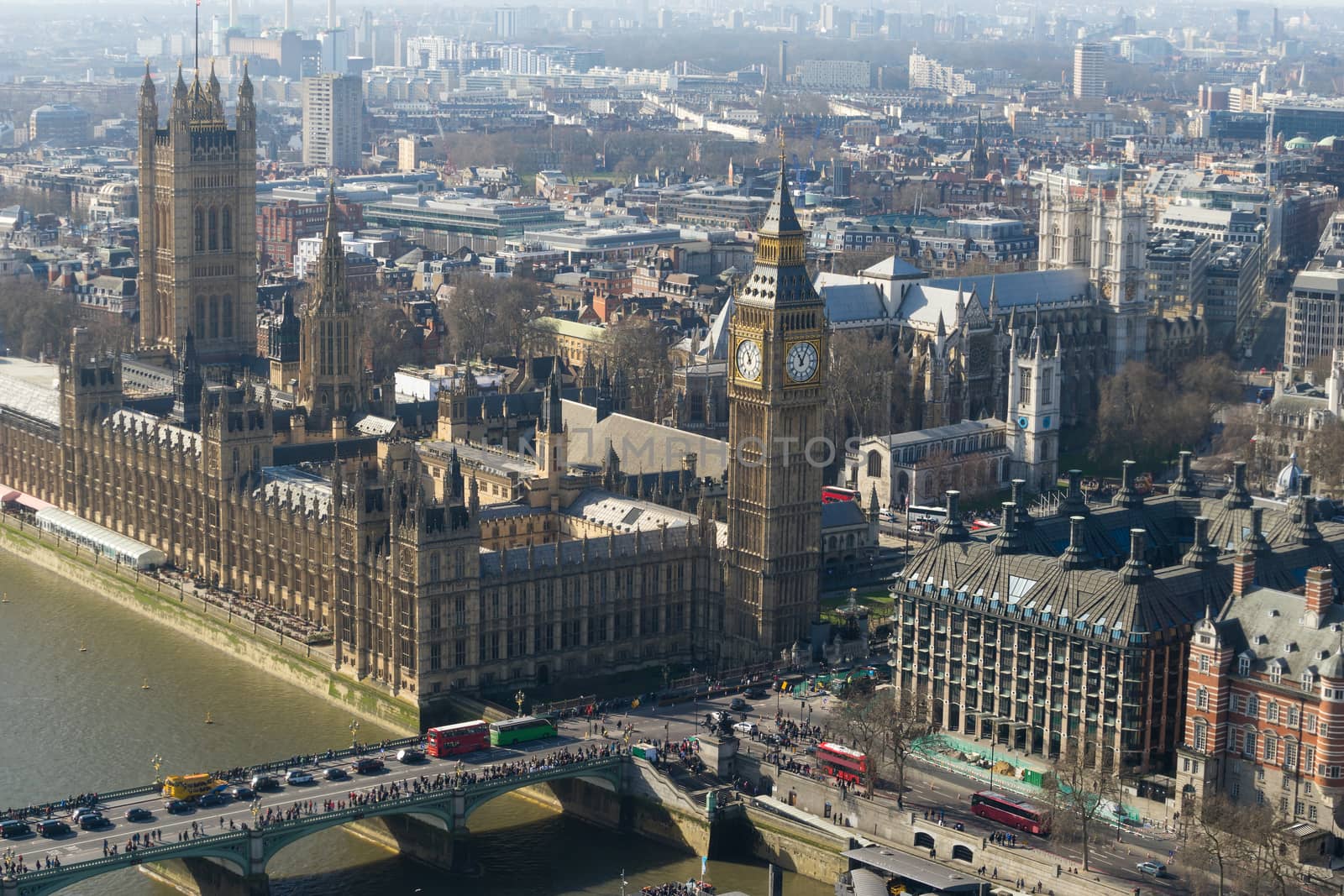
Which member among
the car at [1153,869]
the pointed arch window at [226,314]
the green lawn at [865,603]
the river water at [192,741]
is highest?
the pointed arch window at [226,314]

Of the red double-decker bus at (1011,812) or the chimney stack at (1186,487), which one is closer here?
the red double-decker bus at (1011,812)

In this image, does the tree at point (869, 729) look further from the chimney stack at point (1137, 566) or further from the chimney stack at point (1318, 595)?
the chimney stack at point (1318, 595)

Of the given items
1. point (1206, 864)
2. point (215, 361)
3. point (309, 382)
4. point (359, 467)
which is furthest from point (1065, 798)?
point (215, 361)

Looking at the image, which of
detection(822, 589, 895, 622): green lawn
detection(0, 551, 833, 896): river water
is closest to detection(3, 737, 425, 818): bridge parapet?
detection(0, 551, 833, 896): river water

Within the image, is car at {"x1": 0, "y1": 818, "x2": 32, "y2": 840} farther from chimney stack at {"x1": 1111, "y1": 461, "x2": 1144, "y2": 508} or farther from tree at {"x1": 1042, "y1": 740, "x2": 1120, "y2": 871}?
chimney stack at {"x1": 1111, "y1": 461, "x2": 1144, "y2": 508}

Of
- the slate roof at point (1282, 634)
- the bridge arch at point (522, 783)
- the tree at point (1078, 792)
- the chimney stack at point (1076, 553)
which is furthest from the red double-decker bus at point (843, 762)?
the slate roof at point (1282, 634)
